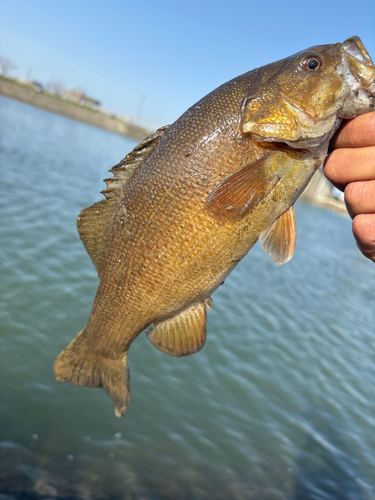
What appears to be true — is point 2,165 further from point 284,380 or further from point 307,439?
point 307,439

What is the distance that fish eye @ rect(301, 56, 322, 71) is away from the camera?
2.16 meters

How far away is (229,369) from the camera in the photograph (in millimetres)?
7102

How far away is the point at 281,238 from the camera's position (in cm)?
235

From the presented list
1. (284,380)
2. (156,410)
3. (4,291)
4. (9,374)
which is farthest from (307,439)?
(4,291)

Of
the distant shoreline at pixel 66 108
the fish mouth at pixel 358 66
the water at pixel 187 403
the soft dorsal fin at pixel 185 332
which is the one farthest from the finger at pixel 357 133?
the distant shoreline at pixel 66 108

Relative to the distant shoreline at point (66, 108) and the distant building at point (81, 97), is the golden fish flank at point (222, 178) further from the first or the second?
the distant building at point (81, 97)

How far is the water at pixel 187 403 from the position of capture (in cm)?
452

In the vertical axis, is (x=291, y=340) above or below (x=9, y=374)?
above

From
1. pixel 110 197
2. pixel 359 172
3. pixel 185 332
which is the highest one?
pixel 359 172

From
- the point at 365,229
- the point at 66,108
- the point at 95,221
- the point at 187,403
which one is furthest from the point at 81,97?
the point at 365,229

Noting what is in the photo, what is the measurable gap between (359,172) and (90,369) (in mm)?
2358

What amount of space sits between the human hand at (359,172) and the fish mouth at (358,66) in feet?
0.68

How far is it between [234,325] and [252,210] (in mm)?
6835

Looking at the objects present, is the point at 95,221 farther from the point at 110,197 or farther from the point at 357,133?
the point at 357,133
